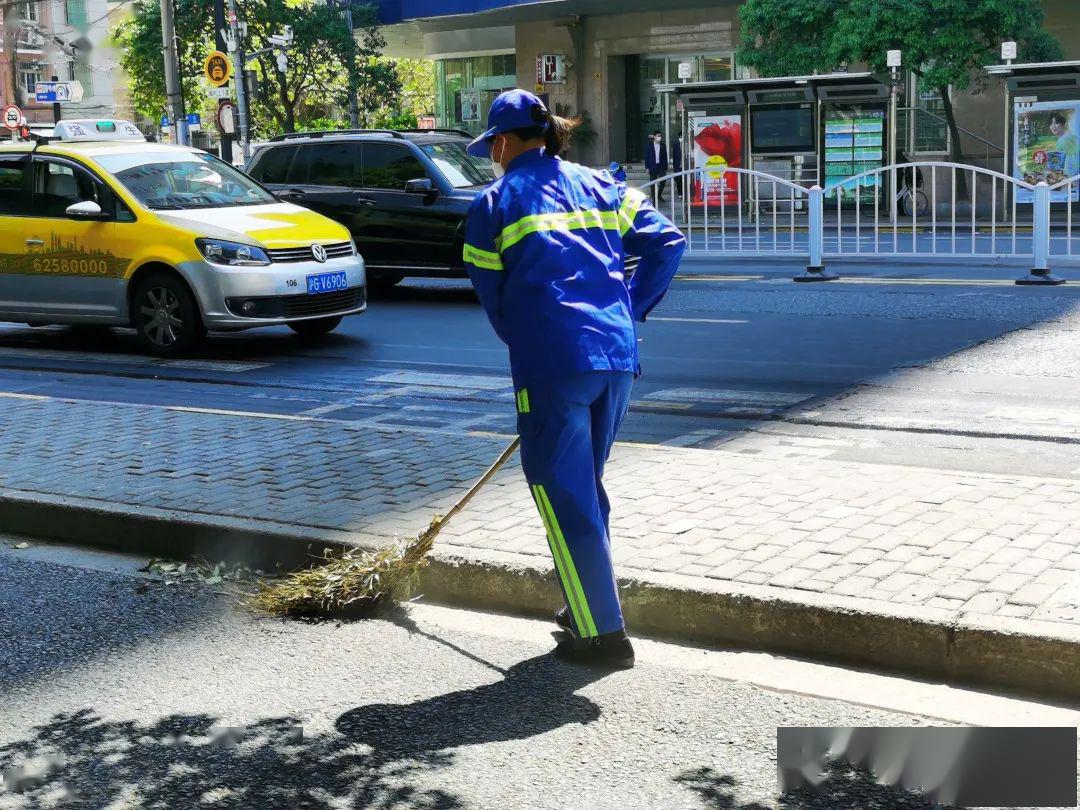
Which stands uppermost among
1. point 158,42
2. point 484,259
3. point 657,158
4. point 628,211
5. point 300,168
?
point 158,42

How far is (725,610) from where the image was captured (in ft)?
15.6

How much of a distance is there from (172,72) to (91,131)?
13008 mm

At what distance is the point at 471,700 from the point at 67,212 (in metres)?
8.75

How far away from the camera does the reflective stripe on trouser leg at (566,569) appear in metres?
4.48

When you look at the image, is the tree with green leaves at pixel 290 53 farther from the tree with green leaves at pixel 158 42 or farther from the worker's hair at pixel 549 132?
the worker's hair at pixel 549 132

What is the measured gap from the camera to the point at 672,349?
1132 centimetres

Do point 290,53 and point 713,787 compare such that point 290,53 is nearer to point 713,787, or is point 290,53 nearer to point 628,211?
point 628,211

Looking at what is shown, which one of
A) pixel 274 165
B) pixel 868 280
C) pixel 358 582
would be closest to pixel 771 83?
pixel 868 280

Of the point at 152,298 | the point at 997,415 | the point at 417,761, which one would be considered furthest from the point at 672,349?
the point at 417,761

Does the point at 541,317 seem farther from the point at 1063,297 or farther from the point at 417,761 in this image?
the point at 1063,297

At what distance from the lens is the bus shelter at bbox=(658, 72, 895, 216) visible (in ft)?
84.7

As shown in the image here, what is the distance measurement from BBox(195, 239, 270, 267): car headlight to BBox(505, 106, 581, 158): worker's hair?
289 inches

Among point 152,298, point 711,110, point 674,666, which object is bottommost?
point 674,666

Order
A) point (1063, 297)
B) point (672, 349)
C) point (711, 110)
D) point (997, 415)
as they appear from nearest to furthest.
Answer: point (997, 415), point (672, 349), point (1063, 297), point (711, 110)
